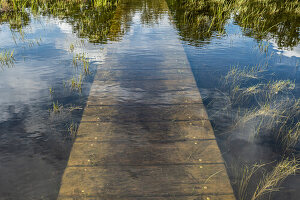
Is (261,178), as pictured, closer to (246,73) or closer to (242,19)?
(246,73)

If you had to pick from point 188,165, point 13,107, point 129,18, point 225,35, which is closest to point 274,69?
point 225,35

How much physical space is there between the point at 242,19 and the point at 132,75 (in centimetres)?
887

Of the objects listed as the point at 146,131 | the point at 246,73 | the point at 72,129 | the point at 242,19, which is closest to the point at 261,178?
the point at 146,131

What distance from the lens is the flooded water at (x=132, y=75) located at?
3667 millimetres

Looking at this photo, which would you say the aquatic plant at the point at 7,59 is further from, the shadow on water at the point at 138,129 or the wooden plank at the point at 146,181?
the wooden plank at the point at 146,181

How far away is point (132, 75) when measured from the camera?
6430 mm

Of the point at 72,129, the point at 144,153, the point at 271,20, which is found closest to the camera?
the point at 144,153

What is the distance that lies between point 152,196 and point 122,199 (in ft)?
1.24

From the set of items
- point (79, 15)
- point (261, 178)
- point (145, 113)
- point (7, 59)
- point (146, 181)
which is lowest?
point (261, 178)

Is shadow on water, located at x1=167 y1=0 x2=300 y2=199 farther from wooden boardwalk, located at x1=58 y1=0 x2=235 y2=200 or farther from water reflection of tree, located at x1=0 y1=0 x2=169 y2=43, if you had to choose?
water reflection of tree, located at x1=0 y1=0 x2=169 y2=43

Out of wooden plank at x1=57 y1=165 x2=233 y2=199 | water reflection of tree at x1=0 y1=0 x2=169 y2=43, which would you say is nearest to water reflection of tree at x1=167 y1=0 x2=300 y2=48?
water reflection of tree at x1=0 y1=0 x2=169 y2=43

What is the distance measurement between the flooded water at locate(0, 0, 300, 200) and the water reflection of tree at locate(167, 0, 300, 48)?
54 mm

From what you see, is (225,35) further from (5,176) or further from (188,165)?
(5,176)

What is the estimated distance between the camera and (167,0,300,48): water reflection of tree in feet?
32.6
